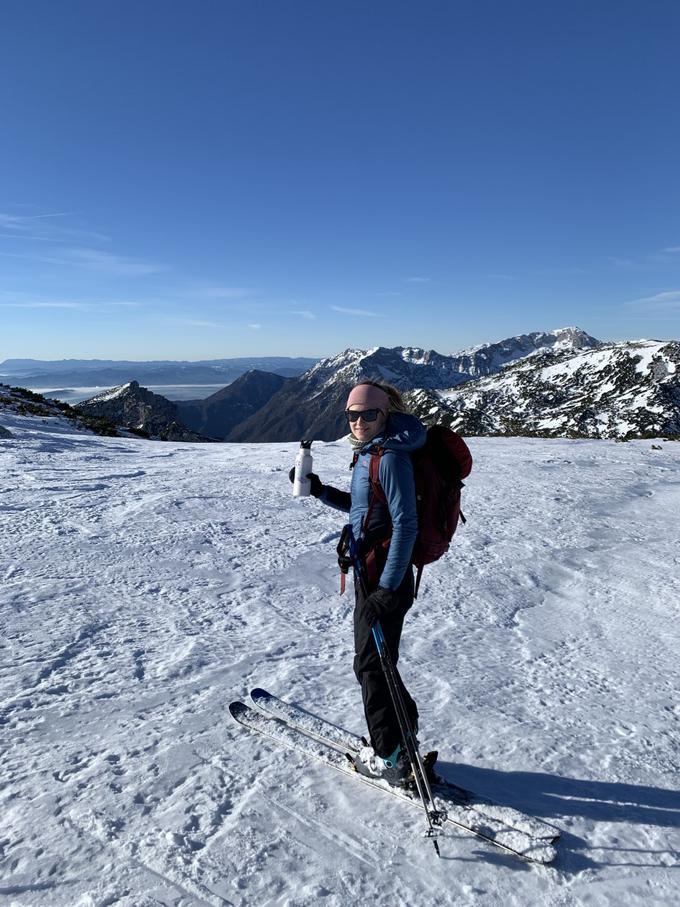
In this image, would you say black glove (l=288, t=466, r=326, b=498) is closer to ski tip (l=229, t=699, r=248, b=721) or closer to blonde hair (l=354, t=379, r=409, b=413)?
blonde hair (l=354, t=379, r=409, b=413)

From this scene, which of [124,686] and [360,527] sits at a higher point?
[360,527]

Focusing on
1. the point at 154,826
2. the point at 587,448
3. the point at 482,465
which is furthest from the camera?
the point at 587,448

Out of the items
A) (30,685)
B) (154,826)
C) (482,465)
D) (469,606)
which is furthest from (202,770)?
(482,465)

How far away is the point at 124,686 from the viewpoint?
5312 mm

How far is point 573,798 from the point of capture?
4.15 meters

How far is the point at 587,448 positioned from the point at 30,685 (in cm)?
2214

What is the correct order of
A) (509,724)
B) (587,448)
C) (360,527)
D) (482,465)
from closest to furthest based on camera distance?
(360,527), (509,724), (482,465), (587,448)

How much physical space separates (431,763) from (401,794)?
0.33 metres

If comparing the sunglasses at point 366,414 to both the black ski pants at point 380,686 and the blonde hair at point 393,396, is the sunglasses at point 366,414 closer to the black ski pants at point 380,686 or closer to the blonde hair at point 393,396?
the blonde hair at point 393,396

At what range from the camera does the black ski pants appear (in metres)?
3.98

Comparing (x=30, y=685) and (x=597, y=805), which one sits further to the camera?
(x=30, y=685)

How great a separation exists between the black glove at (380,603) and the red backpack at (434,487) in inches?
8.7

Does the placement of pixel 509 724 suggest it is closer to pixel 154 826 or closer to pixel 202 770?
pixel 202 770

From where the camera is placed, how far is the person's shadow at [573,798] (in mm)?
3748
